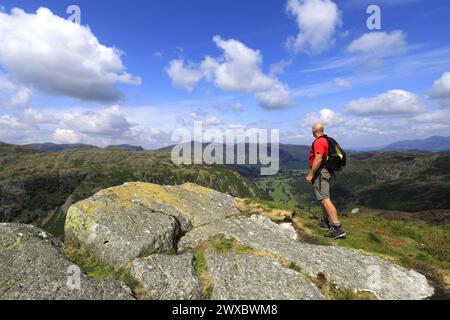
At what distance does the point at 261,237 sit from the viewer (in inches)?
696

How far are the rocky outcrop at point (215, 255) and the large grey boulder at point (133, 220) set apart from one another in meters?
0.05

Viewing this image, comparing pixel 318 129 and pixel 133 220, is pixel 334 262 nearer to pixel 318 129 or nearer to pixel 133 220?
pixel 318 129

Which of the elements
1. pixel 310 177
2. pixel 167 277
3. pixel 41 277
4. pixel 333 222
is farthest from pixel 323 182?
pixel 41 277

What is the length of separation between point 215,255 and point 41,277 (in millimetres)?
6998

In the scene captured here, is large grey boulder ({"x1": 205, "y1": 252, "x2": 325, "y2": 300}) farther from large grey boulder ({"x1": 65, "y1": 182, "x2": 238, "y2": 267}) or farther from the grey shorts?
the grey shorts

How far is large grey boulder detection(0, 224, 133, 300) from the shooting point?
440 inches

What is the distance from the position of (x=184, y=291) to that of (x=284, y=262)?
4995 mm

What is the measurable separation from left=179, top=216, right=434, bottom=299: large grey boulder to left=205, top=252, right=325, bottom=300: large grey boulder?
3.72 feet

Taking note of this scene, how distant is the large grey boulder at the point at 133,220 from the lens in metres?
14.8

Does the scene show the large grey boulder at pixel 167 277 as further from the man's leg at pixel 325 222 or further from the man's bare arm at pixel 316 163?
the man's leg at pixel 325 222

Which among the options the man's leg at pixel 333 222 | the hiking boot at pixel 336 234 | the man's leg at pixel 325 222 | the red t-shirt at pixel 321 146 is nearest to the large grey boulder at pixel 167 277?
the man's leg at pixel 333 222

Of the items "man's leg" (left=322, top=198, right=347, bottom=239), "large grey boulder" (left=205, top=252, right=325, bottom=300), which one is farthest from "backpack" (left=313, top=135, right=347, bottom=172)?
"large grey boulder" (left=205, top=252, right=325, bottom=300)

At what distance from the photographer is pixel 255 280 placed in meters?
12.9
